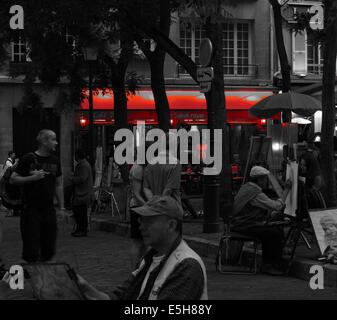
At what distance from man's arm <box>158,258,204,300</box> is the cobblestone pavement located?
4.82 metres

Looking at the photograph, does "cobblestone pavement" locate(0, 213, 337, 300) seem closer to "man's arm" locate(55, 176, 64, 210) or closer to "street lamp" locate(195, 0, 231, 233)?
"man's arm" locate(55, 176, 64, 210)

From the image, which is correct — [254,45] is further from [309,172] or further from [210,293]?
[210,293]

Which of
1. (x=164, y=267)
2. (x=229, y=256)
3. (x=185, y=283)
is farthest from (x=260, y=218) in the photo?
(x=185, y=283)

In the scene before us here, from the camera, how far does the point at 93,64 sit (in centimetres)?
2266

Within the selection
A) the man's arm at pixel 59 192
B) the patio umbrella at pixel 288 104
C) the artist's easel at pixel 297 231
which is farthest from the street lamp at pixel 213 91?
the man's arm at pixel 59 192

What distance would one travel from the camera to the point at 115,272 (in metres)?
11.8

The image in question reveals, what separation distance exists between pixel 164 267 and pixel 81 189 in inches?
510

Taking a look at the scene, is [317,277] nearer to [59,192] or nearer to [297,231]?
[297,231]

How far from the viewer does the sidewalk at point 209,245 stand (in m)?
10.8

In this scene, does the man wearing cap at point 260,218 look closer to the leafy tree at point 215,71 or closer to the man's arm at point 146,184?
the man's arm at point 146,184

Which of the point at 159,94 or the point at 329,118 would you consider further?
the point at 159,94

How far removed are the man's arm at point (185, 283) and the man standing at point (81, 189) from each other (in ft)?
42.3

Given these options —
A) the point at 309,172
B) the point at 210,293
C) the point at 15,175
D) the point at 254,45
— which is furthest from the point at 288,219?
Result: the point at 254,45

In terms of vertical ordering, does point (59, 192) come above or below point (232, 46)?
below
